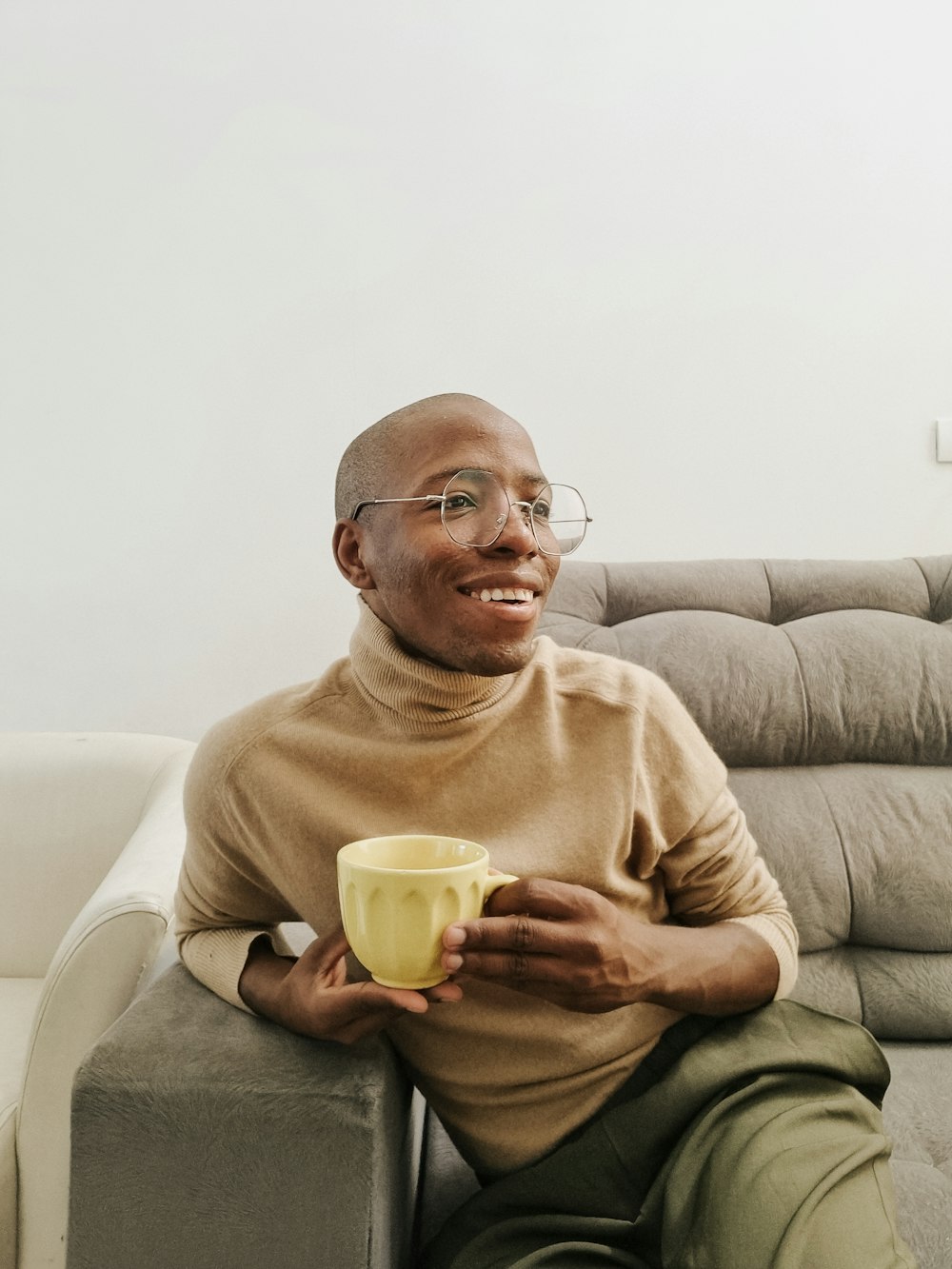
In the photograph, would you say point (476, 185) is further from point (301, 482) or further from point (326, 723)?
point (326, 723)

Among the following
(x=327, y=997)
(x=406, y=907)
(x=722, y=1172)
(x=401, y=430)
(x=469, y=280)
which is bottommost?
(x=722, y=1172)

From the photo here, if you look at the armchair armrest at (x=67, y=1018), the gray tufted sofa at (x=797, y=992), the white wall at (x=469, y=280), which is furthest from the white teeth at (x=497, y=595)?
the white wall at (x=469, y=280)

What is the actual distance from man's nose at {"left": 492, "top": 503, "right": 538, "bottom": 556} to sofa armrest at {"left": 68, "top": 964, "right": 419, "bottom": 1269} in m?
0.43

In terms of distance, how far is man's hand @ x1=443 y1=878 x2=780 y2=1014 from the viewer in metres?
0.70

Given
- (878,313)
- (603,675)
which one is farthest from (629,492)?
(603,675)

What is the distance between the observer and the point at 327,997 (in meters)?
0.76

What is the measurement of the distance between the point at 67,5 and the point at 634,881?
1.99 m

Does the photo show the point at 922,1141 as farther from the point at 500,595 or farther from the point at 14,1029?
the point at 14,1029

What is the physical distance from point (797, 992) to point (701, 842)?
1.60ft

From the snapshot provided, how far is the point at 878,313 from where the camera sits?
72.6 inches

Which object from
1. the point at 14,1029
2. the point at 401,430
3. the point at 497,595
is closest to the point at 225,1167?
the point at 497,595

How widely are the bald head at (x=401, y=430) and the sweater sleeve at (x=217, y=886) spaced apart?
0.29 metres

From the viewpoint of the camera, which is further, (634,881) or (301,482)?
(301,482)

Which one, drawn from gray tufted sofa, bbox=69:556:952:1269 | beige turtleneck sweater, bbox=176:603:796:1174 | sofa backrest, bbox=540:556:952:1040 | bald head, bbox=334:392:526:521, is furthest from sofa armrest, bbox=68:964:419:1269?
sofa backrest, bbox=540:556:952:1040
